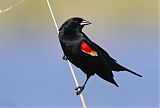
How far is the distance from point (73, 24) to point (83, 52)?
62mm

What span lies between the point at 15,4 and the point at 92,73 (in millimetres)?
258

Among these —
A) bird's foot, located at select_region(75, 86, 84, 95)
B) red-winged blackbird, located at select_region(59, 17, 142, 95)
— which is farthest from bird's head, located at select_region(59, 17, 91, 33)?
bird's foot, located at select_region(75, 86, 84, 95)

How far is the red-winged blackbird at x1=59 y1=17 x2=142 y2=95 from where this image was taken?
1.11m

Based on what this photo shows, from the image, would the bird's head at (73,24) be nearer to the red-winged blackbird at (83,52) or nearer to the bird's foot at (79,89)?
the red-winged blackbird at (83,52)

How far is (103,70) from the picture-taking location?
3.64 ft

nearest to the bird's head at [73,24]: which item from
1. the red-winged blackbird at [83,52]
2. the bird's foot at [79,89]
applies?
the red-winged blackbird at [83,52]

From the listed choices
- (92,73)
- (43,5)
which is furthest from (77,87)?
(43,5)

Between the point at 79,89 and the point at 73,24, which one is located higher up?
the point at 73,24

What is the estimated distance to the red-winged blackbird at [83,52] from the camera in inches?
43.8

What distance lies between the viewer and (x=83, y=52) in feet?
3.73

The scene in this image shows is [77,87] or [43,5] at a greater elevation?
[43,5]

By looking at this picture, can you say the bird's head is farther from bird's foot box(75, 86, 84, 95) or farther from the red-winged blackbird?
bird's foot box(75, 86, 84, 95)

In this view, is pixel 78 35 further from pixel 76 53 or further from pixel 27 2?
→ pixel 27 2

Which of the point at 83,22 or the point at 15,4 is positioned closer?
the point at 83,22
